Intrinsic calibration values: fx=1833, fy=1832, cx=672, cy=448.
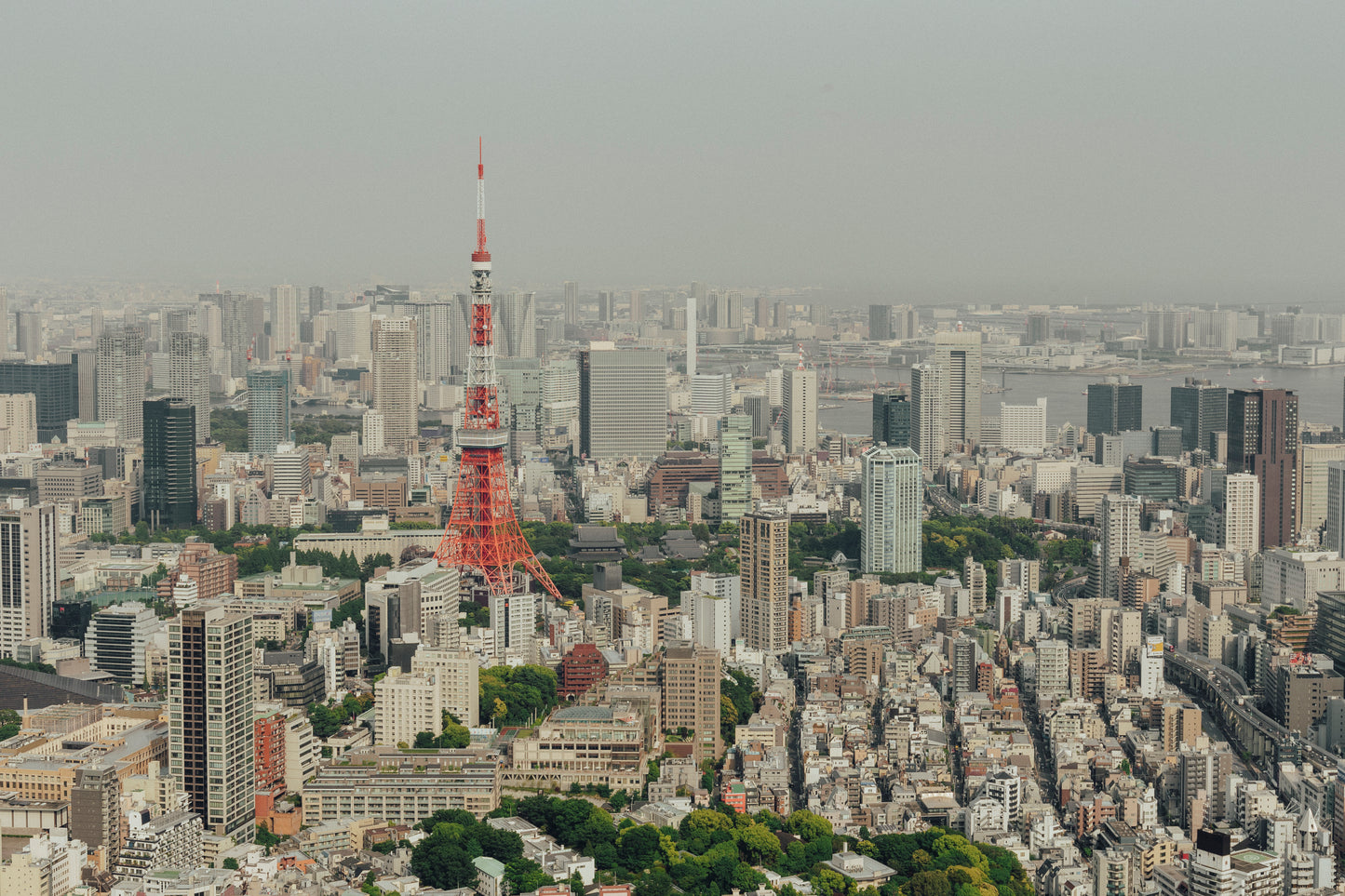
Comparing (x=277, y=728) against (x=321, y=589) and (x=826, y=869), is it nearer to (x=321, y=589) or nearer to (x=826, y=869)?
(x=826, y=869)

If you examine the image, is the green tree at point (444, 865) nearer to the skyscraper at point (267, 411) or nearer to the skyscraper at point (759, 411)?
the skyscraper at point (267, 411)

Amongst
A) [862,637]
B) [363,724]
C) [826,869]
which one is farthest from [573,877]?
[862,637]

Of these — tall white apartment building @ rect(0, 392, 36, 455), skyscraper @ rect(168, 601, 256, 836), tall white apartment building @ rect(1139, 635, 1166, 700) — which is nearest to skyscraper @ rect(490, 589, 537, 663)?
skyscraper @ rect(168, 601, 256, 836)

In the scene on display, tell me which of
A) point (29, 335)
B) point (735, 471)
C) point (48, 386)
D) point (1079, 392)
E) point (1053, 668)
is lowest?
point (1053, 668)

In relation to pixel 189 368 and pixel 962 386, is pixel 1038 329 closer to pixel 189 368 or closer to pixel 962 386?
pixel 962 386

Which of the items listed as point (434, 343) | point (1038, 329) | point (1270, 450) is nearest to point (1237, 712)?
point (1270, 450)

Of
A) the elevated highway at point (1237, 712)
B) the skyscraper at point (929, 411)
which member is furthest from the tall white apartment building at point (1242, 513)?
the skyscraper at point (929, 411)
